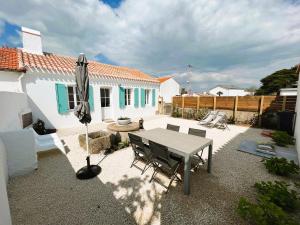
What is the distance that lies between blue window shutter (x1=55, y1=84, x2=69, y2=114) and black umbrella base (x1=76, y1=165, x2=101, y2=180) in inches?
206

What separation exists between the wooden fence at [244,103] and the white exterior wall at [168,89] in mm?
8357

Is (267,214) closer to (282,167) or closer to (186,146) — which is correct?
(186,146)

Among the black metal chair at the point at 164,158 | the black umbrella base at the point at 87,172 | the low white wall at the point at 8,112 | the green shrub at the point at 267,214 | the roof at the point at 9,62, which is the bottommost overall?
the black umbrella base at the point at 87,172

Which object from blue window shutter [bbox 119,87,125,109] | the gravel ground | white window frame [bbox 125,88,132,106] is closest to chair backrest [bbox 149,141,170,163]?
the gravel ground

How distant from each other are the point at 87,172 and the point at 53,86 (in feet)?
19.5

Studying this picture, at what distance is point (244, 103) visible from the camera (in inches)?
334

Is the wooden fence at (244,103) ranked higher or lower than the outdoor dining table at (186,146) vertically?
higher

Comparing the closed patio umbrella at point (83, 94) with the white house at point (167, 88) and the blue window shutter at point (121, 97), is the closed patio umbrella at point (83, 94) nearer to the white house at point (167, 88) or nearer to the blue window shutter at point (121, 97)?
the blue window shutter at point (121, 97)

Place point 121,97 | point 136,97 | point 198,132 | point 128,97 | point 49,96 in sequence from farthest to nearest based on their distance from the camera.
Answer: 1. point 136,97
2. point 128,97
3. point 121,97
4. point 49,96
5. point 198,132

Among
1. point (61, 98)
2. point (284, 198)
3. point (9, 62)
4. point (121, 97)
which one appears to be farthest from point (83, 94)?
point (121, 97)

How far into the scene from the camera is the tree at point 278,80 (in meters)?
23.1

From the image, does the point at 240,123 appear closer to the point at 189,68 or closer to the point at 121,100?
the point at 121,100

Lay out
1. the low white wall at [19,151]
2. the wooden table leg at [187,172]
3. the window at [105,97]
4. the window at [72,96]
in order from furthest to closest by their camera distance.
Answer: the window at [105,97] → the window at [72,96] → the low white wall at [19,151] → the wooden table leg at [187,172]

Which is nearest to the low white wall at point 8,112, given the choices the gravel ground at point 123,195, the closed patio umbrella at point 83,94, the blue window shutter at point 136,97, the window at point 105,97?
the gravel ground at point 123,195
